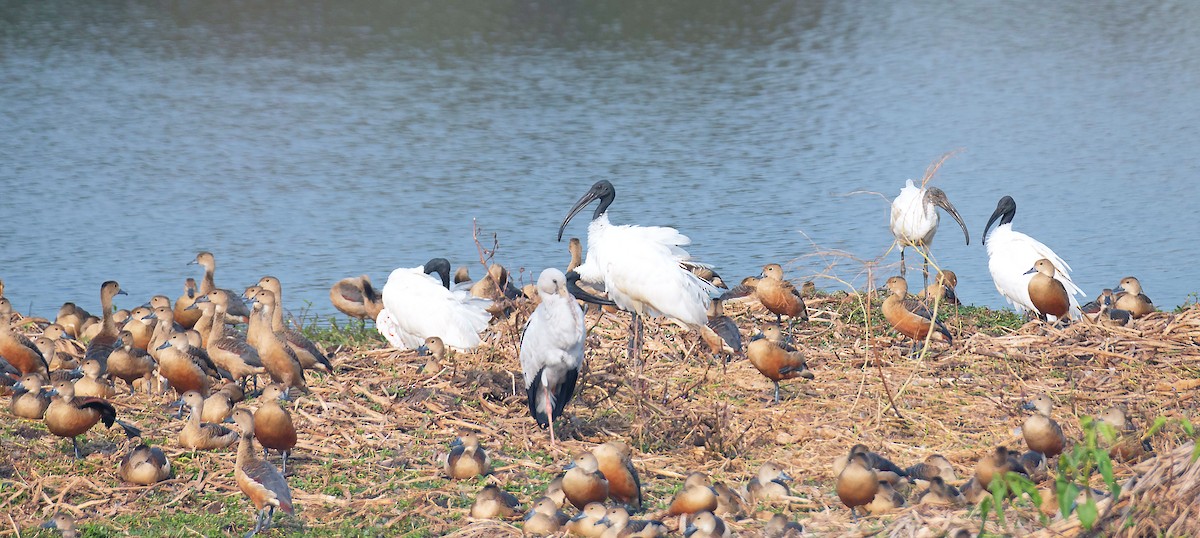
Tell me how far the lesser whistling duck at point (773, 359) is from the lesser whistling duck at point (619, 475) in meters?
1.50

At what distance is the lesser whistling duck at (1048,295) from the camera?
28.7 ft

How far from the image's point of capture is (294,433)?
636 centimetres

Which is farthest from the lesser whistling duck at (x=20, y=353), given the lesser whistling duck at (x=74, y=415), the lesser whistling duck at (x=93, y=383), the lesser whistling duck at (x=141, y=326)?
the lesser whistling duck at (x=74, y=415)

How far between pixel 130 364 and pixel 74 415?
1.14 metres

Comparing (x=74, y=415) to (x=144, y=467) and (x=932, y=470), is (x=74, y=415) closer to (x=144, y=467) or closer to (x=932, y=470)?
(x=144, y=467)

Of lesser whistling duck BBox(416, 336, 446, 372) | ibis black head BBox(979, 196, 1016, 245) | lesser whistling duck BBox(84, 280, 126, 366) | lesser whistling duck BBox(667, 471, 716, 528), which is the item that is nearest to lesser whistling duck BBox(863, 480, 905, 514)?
lesser whistling duck BBox(667, 471, 716, 528)

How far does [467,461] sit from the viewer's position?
20.5 ft

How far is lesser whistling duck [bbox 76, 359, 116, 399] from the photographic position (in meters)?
7.52

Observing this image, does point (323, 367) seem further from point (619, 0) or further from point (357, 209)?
point (619, 0)

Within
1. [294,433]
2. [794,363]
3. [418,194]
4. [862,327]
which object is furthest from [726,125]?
[294,433]

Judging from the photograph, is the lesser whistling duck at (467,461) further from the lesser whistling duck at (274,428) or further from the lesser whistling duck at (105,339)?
the lesser whistling duck at (105,339)

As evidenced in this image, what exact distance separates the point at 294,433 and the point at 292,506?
66 cm

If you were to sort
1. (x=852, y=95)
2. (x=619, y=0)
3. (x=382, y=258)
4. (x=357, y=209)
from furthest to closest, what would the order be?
(x=619, y=0) < (x=852, y=95) < (x=357, y=209) < (x=382, y=258)

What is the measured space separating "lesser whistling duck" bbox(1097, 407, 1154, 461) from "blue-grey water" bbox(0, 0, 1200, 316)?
282 cm
